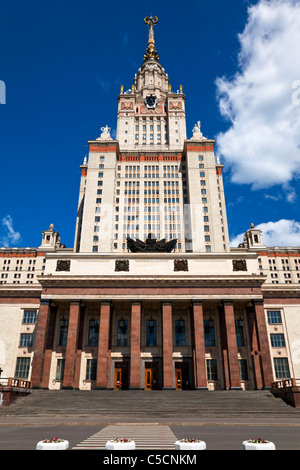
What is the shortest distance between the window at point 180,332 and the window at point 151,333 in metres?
2.83

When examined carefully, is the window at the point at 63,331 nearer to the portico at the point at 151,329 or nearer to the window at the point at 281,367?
the portico at the point at 151,329

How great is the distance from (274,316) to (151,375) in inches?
713

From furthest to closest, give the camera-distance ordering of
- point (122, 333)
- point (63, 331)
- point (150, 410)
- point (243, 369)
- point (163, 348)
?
point (63, 331) → point (122, 333) → point (243, 369) → point (163, 348) → point (150, 410)

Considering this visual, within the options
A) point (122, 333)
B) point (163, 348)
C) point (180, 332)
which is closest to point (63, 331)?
point (122, 333)

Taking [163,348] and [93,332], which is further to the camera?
[93,332]

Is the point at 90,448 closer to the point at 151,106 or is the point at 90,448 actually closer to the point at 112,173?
the point at 112,173

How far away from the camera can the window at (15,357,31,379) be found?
4428 centimetres

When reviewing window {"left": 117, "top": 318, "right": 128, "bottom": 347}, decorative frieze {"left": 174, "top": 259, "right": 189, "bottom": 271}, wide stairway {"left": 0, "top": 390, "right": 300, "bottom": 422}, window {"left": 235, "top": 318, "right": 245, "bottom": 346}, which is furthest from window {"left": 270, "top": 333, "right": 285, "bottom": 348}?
window {"left": 117, "top": 318, "right": 128, "bottom": 347}

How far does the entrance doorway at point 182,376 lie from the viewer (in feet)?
138

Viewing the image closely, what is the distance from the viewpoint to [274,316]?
4662 cm

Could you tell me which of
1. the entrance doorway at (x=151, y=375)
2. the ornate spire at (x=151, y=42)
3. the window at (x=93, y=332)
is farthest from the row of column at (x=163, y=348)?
the ornate spire at (x=151, y=42)

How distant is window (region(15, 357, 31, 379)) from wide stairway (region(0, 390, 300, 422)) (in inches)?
405

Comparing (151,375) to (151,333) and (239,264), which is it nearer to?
(151,333)

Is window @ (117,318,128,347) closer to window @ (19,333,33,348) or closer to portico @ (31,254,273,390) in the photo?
portico @ (31,254,273,390)
